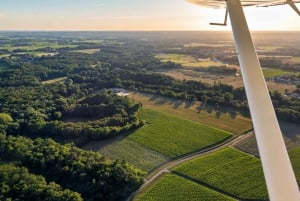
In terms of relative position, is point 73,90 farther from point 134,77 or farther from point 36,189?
point 36,189

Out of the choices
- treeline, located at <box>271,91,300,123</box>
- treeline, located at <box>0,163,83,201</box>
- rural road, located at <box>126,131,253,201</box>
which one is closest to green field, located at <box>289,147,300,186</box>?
rural road, located at <box>126,131,253,201</box>

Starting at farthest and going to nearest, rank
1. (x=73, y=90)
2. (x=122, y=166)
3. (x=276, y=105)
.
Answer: (x=73, y=90)
(x=276, y=105)
(x=122, y=166)

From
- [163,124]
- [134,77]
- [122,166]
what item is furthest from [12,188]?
[134,77]

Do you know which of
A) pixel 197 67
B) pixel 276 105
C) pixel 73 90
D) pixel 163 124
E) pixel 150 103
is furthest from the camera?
pixel 197 67

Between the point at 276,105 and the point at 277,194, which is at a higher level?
the point at 277,194

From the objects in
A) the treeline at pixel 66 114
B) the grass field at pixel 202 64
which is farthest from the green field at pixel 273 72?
the treeline at pixel 66 114

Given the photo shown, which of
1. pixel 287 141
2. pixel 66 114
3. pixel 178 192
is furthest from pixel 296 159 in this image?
pixel 66 114

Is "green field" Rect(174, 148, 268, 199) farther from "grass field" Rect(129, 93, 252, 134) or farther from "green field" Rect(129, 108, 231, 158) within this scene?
"grass field" Rect(129, 93, 252, 134)

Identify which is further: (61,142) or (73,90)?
(73,90)

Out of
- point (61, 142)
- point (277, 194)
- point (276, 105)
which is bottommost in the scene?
point (61, 142)
